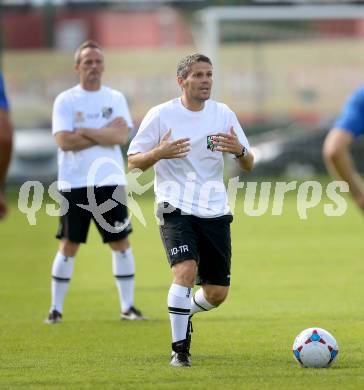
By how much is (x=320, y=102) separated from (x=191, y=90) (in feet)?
92.0

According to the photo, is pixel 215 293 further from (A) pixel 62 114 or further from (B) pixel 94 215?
(A) pixel 62 114

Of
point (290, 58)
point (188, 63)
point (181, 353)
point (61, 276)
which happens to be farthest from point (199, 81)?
point (290, 58)

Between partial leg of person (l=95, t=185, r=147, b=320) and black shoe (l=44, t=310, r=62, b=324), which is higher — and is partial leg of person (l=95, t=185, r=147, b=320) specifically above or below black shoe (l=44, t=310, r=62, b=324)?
above

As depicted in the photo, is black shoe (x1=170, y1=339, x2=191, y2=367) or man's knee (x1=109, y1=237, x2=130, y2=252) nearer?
black shoe (x1=170, y1=339, x2=191, y2=367)

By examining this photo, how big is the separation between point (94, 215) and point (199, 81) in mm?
2803

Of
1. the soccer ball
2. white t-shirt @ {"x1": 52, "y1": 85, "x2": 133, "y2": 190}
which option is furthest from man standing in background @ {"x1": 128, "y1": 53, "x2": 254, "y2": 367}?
white t-shirt @ {"x1": 52, "y1": 85, "x2": 133, "y2": 190}

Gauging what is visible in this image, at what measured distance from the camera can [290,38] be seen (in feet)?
119

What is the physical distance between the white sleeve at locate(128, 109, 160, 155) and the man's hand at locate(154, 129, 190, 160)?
1.03 feet

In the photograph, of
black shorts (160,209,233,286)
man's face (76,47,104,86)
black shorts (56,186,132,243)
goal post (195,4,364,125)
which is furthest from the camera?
goal post (195,4,364,125)

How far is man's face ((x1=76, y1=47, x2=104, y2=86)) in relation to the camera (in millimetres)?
11656

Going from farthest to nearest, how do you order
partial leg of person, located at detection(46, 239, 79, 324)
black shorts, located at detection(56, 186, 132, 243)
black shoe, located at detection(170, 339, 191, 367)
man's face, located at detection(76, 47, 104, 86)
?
partial leg of person, located at detection(46, 239, 79, 324)
black shorts, located at detection(56, 186, 132, 243)
man's face, located at detection(76, 47, 104, 86)
black shoe, located at detection(170, 339, 191, 367)

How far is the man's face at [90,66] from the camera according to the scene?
38.2 ft

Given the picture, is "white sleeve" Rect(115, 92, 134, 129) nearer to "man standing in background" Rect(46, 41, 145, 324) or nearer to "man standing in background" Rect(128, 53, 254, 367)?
"man standing in background" Rect(46, 41, 145, 324)

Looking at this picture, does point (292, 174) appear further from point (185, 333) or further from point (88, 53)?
point (185, 333)
